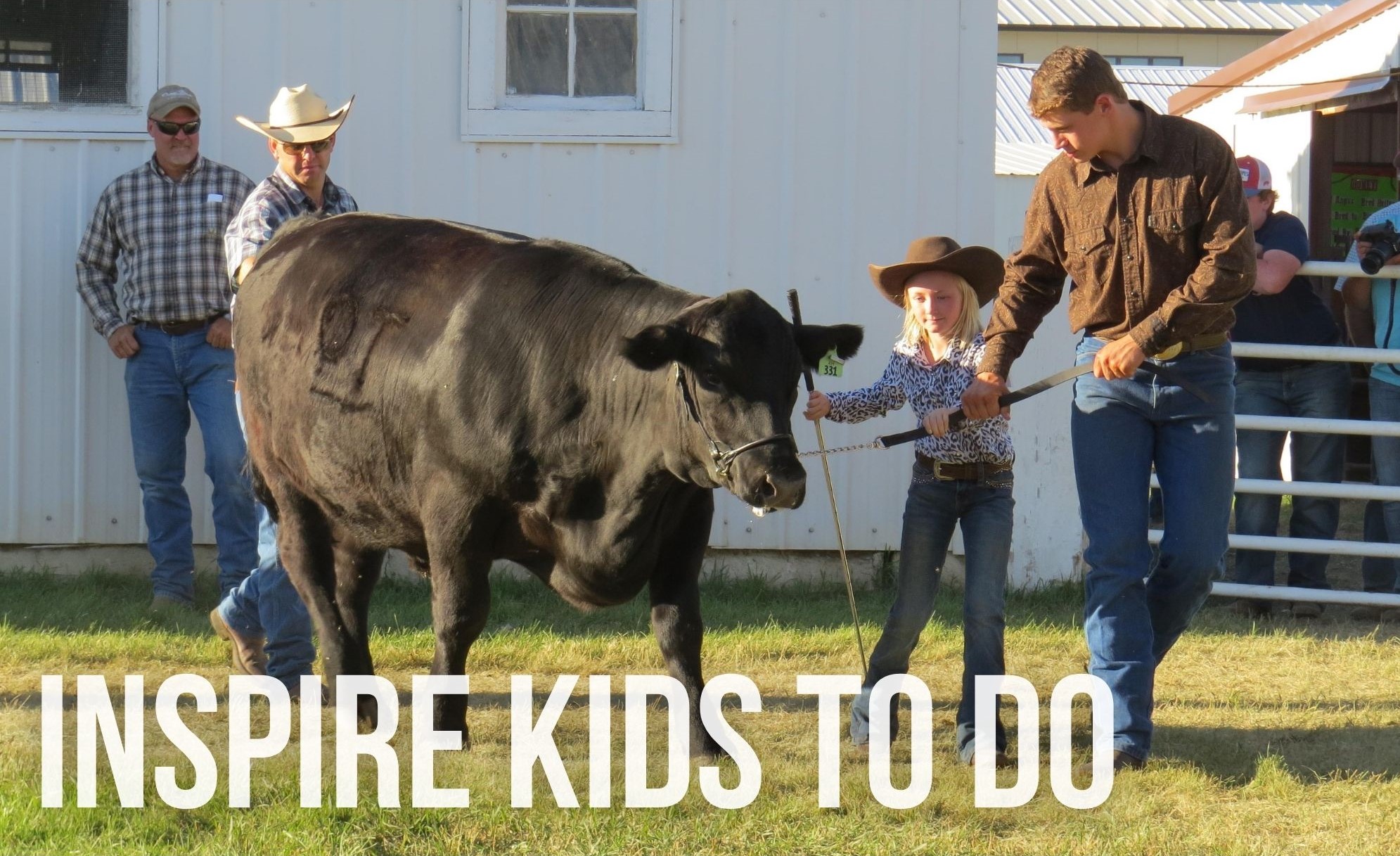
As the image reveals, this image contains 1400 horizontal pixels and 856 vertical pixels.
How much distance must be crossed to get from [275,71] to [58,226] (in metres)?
1.41

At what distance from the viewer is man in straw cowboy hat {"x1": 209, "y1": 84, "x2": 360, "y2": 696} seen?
6.43m

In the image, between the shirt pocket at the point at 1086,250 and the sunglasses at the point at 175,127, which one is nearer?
the shirt pocket at the point at 1086,250

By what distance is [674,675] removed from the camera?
5.36 meters

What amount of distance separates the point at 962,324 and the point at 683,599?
1.37 m

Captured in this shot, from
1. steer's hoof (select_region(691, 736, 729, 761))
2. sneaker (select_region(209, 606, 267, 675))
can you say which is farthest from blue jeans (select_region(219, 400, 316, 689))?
steer's hoof (select_region(691, 736, 729, 761))

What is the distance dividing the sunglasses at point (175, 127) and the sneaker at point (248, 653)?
2586 mm

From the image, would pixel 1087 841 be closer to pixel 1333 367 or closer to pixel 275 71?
pixel 1333 367

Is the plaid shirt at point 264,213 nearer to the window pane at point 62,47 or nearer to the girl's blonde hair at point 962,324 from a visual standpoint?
the girl's blonde hair at point 962,324

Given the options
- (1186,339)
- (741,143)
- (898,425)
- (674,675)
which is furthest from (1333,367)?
(674,675)

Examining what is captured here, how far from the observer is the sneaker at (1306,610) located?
8.38m

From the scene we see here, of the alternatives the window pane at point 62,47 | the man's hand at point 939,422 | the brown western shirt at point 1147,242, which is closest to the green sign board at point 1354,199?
the brown western shirt at point 1147,242

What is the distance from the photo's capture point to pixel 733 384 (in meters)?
4.87

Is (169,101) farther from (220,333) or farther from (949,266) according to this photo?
(949,266)

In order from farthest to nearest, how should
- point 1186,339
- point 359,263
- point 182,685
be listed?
point 182,685, point 359,263, point 1186,339
